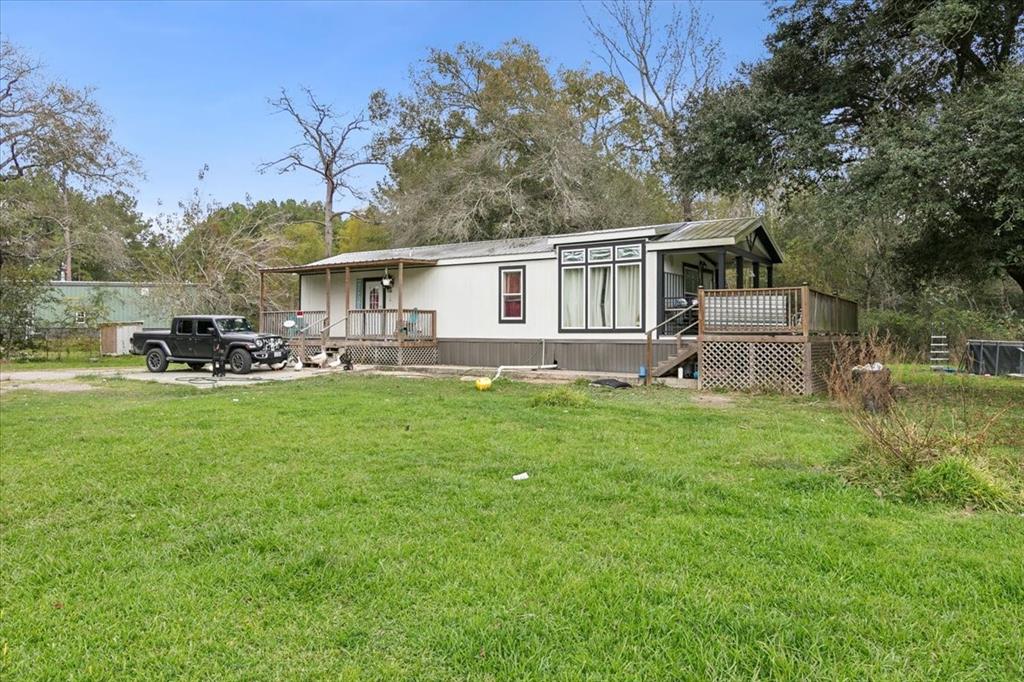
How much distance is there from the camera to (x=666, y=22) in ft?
84.5

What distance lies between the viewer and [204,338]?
615 inches

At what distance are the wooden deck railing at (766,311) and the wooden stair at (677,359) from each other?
1.98 ft

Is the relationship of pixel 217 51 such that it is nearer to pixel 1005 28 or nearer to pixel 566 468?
pixel 566 468

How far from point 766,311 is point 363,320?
10955 mm

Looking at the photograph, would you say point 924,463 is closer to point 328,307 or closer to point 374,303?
point 328,307

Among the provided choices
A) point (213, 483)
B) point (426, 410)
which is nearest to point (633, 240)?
point (426, 410)

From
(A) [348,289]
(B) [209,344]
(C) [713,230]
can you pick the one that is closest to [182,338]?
(B) [209,344]

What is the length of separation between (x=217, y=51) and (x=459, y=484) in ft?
46.9

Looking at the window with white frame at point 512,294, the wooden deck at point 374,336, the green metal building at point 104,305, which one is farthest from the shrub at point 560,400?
the green metal building at point 104,305

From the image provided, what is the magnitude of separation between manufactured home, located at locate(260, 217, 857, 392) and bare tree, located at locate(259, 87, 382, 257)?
12173mm

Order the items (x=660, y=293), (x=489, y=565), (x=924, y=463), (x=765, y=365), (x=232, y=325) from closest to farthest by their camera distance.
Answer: (x=489, y=565), (x=924, y=463), (x=765, y=365), (x=660, y=293), (x=232, y=325)

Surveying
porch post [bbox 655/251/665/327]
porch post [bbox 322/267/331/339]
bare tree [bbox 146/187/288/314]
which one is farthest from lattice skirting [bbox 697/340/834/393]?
bare tree [bbox 146/187/288/314]

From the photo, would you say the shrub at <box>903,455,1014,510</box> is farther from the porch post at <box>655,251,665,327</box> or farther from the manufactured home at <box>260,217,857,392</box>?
the porch post at <box>655,251,665,327</box>

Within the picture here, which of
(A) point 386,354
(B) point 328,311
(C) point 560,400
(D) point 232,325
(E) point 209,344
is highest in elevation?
(B) point 328,311
